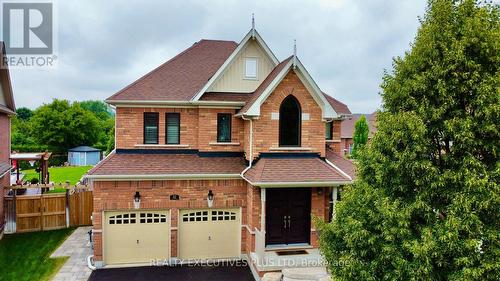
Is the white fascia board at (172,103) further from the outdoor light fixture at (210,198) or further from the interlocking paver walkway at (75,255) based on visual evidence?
the interlocking paver walkway at (75,255)

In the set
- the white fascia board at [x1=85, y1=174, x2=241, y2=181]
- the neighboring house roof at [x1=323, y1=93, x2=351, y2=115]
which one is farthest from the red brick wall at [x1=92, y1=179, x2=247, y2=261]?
the neighboring house roof at [x1=323, y1=93, x2=351, y2=115]

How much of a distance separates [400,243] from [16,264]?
1275cm

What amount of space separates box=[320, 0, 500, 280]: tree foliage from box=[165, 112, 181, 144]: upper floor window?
836 cm

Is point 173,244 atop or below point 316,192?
below

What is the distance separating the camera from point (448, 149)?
5.43 meters

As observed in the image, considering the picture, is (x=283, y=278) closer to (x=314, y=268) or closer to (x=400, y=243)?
(x=314, y=268)

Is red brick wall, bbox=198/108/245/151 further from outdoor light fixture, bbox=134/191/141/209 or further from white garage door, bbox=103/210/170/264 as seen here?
white garage door, bbox=103/210/170/264

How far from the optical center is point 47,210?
15.4 m

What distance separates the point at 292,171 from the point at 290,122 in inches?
77.1

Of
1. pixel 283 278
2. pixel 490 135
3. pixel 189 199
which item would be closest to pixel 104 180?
pixel 189 199

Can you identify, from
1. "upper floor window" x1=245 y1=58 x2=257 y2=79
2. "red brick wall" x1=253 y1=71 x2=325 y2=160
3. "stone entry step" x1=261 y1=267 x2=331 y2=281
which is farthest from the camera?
"upper floor window" x1=245 y1=58 x2=257 y2=79

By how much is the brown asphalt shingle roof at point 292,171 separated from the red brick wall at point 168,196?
126 centimetres

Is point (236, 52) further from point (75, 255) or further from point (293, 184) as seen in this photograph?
point (75, 255)

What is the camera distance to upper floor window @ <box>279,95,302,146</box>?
11836 millimetres
